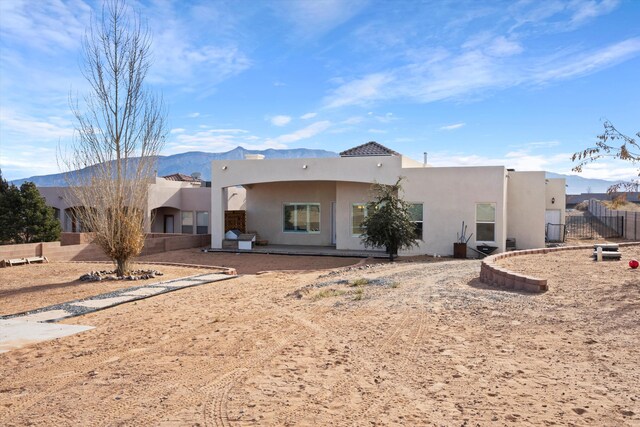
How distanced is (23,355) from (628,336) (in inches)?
308

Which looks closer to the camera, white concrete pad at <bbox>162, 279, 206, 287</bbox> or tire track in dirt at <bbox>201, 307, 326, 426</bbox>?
tire track in dirt at <bbox>201, 307, 326, 426</bbox>

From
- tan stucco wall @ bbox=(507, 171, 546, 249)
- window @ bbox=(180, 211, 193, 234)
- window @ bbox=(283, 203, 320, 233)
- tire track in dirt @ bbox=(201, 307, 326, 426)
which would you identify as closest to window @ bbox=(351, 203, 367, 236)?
window @ bbox=(283, 203, 320, 233)

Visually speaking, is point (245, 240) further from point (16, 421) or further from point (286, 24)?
point (16, 421)

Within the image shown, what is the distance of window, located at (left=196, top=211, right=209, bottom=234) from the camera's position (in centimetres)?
3341

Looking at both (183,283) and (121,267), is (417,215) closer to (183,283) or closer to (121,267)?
(183,283)

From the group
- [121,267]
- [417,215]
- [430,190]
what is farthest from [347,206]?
[121,267]

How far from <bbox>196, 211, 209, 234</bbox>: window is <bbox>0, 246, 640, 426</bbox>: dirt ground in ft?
77.5

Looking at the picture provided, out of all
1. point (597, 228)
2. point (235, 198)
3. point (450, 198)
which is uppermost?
point (235, 198)

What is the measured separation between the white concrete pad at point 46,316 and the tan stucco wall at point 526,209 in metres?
17.5

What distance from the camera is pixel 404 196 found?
20688mm

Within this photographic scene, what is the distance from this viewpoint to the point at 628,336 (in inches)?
253

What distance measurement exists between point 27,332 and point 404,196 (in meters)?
15.3

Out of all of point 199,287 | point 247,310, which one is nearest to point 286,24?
point 199,287

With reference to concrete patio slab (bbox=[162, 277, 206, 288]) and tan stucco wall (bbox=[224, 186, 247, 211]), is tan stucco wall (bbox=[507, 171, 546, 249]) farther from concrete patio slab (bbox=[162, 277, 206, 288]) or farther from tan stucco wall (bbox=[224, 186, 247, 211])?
tan stucco wall (bbox=[224, 186, 247, 211])
